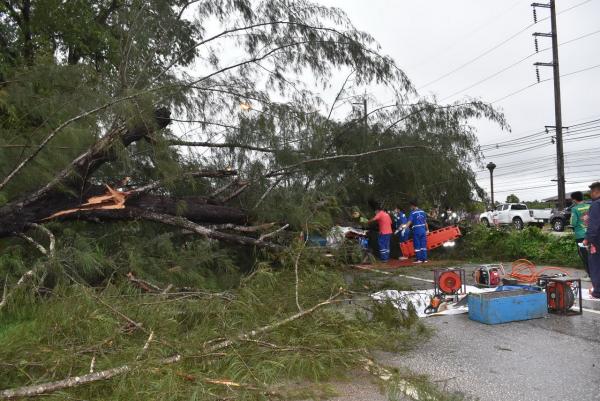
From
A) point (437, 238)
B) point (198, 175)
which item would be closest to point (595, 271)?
point (437, 238)

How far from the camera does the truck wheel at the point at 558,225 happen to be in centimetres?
2206

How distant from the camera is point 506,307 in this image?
4.86m

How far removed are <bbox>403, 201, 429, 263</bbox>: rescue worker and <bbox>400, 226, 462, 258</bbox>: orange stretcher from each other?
2.40 feet

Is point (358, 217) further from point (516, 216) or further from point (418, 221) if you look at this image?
point (516, 216)

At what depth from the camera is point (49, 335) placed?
3350mm

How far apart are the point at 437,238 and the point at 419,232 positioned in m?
1.00

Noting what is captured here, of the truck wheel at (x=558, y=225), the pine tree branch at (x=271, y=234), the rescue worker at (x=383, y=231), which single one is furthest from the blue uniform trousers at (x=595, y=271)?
the truck wheel at (x=558, y=225)

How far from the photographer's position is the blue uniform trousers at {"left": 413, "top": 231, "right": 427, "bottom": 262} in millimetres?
10070

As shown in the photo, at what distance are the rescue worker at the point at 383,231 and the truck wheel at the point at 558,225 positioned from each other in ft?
47.4

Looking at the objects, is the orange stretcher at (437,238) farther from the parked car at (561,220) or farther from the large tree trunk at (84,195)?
the parked car at (561,220)

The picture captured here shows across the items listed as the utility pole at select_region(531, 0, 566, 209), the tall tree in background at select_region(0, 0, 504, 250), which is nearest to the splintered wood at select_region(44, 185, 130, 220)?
the tall tree in background at select_region(0, 0, 504, 250)

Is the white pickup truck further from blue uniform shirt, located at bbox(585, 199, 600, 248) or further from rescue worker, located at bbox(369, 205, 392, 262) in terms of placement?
blue uniform shirt, located at bbox(585, 199, 600, 248)

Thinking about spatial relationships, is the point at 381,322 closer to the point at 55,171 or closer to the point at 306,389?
the point at 306,389

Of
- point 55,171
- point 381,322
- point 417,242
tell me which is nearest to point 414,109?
point 417,242
